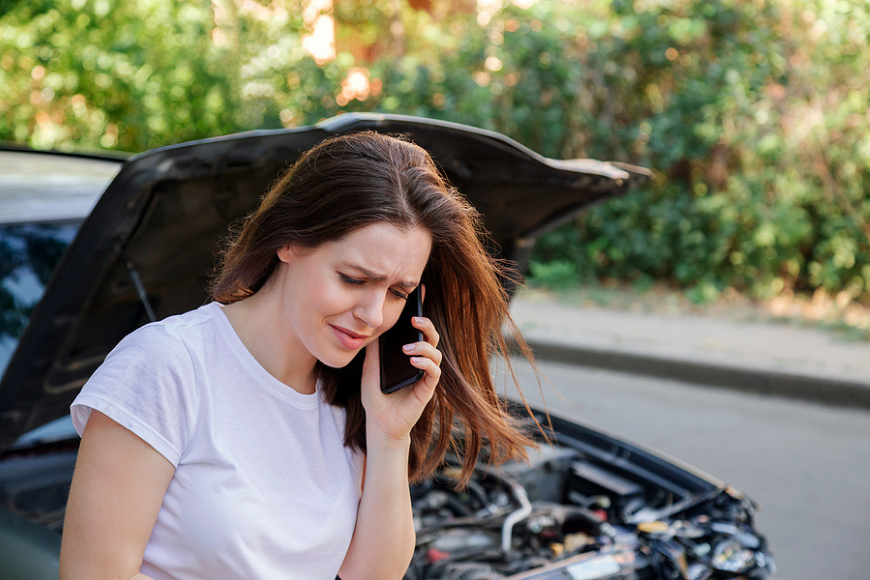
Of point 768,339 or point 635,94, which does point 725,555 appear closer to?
point 768,339

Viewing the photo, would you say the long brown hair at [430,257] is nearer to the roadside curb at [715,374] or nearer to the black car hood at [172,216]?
the black car hood at [172,216]

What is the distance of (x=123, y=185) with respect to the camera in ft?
5.58

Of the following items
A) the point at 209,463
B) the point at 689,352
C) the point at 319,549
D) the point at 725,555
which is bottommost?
the point at 689,352

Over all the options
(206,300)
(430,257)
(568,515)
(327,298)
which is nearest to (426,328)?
(430,257)

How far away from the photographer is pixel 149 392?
1.33 meters

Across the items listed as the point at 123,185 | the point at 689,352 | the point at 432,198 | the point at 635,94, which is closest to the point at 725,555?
the point at 432,198

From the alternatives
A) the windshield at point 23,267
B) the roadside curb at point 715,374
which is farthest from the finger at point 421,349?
the roadside curb at point 715,374

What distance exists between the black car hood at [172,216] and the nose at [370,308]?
1.35 feet

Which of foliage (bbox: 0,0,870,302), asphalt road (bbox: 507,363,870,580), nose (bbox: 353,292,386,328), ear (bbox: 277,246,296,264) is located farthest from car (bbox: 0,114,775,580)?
foliage (bbox: 0,0,870,302)

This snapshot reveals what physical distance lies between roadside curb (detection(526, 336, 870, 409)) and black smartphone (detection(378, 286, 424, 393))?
170 inches

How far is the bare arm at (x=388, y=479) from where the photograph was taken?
1.66 metres

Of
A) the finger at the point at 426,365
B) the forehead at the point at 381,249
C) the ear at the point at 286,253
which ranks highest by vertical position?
the forehead at the point at 381,249

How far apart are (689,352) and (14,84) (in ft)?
29.6

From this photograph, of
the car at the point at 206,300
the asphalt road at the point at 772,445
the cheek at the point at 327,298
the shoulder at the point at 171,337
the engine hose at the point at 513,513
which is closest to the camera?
the shoulder at the point at 171,337
